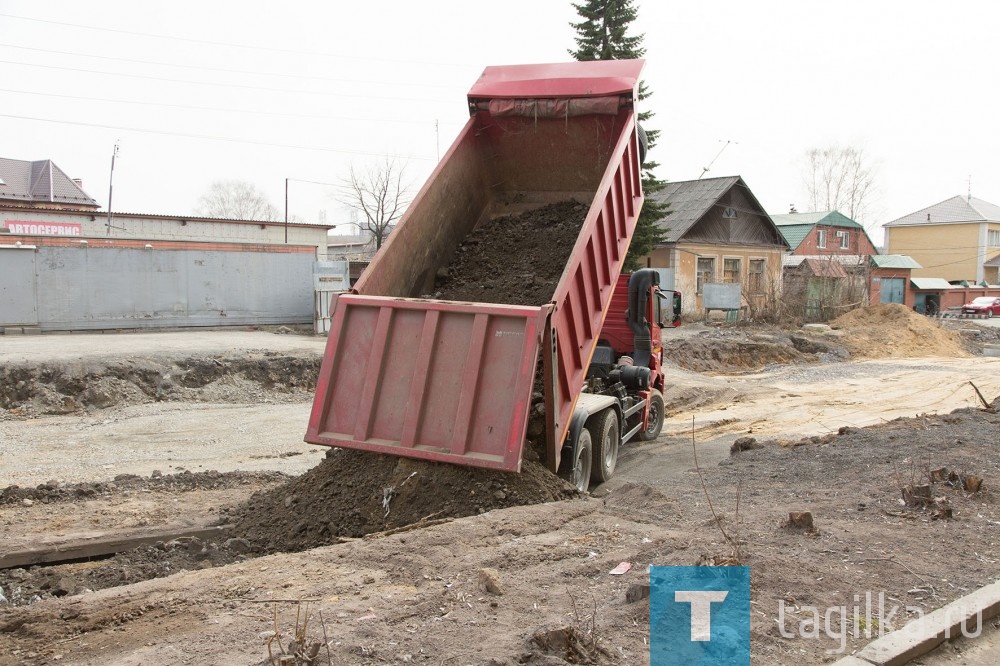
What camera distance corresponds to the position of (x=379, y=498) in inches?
250

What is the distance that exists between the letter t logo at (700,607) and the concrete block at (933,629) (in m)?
0.70

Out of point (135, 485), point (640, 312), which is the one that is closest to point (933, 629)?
point (640, 312)

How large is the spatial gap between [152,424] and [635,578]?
33.1 ft

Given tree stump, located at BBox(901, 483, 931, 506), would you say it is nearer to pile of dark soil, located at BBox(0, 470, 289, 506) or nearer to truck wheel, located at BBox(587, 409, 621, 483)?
truck wheel, located at BBox(587, 409, 621, 483)

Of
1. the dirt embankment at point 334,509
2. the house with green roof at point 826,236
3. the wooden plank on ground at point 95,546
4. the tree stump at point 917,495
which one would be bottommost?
the wooden plank on ground at point 95,546

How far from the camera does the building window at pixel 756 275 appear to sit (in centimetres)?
3356

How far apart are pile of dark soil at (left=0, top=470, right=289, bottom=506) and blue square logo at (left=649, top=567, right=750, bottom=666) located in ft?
17.9

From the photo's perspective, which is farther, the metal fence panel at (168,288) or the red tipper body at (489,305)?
the metal fence panel at (168,288)

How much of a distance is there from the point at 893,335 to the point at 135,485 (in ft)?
88.2

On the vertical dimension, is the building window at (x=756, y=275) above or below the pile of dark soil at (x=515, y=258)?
above

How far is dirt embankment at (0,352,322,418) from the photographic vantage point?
43.8 feet

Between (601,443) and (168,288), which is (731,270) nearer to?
(168,288)

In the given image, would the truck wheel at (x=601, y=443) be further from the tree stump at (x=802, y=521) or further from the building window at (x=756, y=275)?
the building window at (x=756, y=275)

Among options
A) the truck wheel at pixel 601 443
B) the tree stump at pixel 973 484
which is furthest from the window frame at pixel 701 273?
the tree stump at pixel 973 484
